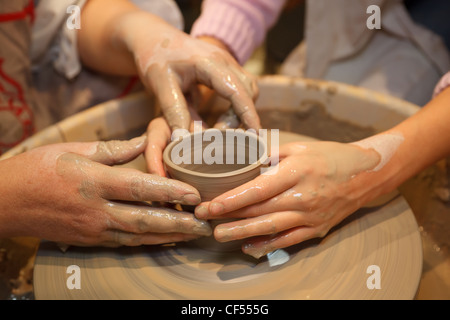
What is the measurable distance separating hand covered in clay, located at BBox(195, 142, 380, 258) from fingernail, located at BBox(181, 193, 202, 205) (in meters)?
0.02

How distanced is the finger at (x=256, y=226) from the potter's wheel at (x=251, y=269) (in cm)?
11

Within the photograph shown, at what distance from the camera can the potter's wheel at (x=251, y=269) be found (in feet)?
2.95

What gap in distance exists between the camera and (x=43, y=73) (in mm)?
1617

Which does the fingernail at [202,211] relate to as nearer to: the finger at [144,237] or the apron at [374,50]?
the finger at [144,237]

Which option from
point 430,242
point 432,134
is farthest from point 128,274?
point 430,242

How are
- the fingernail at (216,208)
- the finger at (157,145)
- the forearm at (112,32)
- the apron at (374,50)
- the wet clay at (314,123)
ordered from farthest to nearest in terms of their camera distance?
the apron at (374,50)
the wet clay at (314,123)
the forearm at (112,32)
the finger at (157,145)
the fingernail at (216,208)

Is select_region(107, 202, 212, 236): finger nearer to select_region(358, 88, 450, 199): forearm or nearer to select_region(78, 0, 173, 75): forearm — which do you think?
select_region(358, 88, 450, 199): forearm

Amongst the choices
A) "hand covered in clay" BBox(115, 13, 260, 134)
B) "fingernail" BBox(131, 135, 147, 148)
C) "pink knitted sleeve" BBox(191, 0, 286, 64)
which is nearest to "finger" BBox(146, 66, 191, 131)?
"hand covered in clay" BBox(115, 13, 260, 134)

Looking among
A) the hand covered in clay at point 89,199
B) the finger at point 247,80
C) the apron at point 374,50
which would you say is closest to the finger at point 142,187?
the hand covered in clay at point 89,199

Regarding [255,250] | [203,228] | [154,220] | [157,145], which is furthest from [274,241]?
[157,145]

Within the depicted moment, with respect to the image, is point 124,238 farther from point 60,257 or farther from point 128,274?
point 60,257

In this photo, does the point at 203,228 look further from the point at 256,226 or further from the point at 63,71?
the point at 63,71
